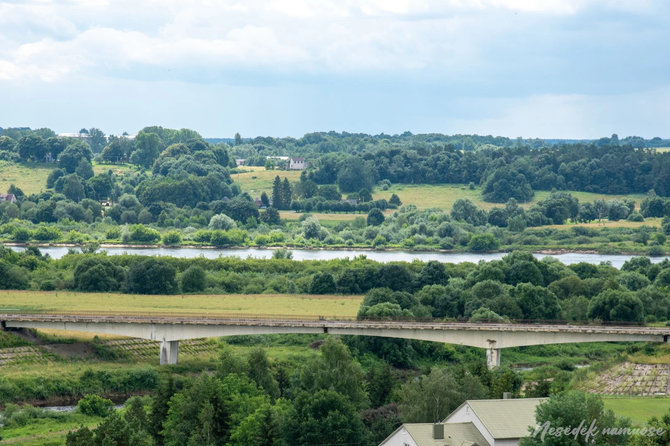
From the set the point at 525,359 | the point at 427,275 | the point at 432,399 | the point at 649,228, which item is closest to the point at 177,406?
the point at 432,399

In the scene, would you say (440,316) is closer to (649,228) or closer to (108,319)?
(108,319)

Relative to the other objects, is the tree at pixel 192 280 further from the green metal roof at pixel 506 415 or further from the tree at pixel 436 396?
the green metal roof at pixel 506 415

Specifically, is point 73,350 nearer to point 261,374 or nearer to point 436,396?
point 261,374

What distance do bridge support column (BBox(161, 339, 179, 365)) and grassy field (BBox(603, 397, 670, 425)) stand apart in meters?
30.2

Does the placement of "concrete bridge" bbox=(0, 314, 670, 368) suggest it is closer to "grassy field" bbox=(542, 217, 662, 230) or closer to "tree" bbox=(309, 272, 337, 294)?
"tree" bbox=(309, 272, 337, 294)

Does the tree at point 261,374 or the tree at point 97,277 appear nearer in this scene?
the tree at point 261,374

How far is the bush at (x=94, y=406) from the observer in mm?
68562

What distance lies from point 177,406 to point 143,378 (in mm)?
19050

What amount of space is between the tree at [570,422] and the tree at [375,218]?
148147mm

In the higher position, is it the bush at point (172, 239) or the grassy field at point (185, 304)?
the grassy field at point (185, 304)

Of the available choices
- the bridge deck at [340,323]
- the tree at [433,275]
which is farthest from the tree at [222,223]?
the bridge deck at [340,323]

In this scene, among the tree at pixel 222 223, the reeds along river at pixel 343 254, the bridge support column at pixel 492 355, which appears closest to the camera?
the bridge support column at pixel 492 355

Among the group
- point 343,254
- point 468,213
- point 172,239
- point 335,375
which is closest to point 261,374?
point 335,375

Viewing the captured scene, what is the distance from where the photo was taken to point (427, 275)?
369 feet
